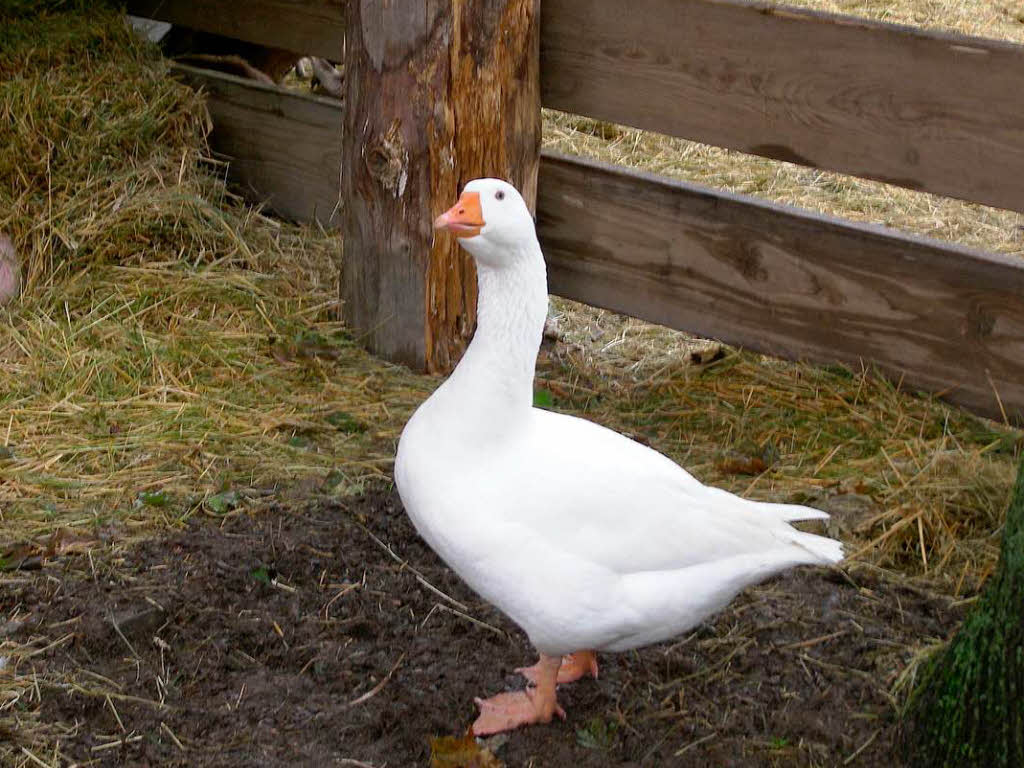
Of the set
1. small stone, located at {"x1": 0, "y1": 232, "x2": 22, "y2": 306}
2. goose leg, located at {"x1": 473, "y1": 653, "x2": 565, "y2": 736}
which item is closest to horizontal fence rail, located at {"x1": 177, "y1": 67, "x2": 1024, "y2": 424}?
goose leg, located at {"x1": 473, "y1": 653, "x2": 565, "y2": 736}

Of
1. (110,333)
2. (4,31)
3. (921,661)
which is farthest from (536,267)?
(4,31)

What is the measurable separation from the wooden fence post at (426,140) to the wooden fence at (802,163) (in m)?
0.15

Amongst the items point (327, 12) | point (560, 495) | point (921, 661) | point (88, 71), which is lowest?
point (921, 661)

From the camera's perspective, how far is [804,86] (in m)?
3.97

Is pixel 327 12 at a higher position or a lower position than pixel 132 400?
higher

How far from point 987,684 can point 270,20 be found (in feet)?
13.8

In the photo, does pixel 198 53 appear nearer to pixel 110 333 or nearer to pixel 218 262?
pixel 218 262

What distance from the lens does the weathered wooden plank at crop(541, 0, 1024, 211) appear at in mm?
3721

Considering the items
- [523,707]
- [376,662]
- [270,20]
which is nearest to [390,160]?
[270,20]

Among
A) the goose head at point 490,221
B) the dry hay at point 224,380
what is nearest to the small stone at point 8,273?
the dry hay at point 224,380

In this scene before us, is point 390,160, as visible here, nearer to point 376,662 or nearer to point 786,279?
point 786,279

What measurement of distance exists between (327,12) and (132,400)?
6.56 ft

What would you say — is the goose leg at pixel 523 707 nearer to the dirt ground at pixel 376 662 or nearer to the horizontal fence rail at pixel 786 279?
the dirt ground at pixel 376 662

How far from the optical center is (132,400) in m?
4.24
